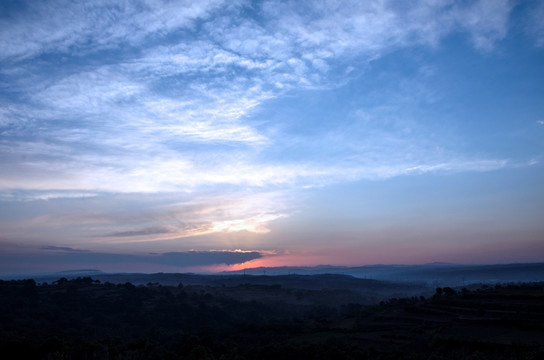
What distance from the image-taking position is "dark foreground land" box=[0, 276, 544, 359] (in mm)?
22031

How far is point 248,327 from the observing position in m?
42.0

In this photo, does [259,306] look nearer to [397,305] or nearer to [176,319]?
[176,319]

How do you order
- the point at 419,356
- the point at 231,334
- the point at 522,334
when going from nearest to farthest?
the point at 419,356 < the point at 522,334 < the point at 231,334

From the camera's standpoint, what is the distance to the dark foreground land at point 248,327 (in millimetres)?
22031

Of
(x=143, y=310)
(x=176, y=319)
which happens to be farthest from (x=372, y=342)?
(x=143, y=310)

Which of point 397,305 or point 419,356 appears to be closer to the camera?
point 419,356

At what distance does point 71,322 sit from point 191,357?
30.9 meters

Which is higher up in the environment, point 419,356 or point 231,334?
point 419,356

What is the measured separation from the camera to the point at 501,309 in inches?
1364

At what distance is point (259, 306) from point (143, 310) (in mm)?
21575

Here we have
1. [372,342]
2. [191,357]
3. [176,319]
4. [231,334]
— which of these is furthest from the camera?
[176,319]

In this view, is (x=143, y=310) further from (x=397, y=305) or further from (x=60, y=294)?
(x=397, y=305)

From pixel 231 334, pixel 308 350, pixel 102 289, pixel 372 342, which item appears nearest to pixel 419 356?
pixel 308 350

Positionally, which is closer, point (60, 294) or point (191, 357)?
point (191, 357)
